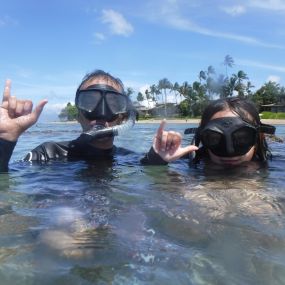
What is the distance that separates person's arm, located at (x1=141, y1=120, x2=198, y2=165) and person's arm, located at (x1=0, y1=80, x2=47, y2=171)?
3.22 ft

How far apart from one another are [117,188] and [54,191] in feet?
1.52

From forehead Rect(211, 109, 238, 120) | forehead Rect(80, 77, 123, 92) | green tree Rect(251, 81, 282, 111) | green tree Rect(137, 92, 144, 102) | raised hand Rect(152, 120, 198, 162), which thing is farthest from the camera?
green tree Rect(137, 92, 144, 102)

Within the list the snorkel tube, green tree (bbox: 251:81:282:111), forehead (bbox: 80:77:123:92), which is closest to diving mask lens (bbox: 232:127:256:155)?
the snorkel tube

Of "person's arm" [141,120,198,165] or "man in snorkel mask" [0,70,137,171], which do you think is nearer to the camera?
"man in snorkel mask" [0,70,137,171]

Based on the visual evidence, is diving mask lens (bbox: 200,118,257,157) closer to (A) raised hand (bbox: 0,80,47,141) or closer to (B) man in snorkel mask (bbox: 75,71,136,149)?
(B) man in snorkel mask (bbox: 75,71,136,149)

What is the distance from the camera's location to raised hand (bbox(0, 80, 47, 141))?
3162 millimetres

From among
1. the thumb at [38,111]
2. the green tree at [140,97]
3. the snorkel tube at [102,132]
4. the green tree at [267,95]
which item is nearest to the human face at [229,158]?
the snorkel tube at [102,132]

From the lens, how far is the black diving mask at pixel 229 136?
3.46m

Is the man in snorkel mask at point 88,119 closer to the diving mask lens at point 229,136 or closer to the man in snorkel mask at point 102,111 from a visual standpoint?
the man in snorkel mask at point 102,111

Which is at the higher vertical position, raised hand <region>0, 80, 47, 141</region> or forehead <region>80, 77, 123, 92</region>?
forehead <region>80, 77, 123, 92</region>

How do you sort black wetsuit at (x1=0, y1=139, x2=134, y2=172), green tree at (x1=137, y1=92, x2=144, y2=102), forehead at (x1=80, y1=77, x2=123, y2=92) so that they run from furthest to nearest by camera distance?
green tree at (x1=137, y1=92, x2=144, y2=102) < black wetsuit at (x1=0, y1=139, x2=134, y2=172) < forehead at (x1=80, y1=77, x2=123, y2=92)

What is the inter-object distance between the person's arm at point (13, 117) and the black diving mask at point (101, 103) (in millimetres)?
760

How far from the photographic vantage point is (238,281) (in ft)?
4.76

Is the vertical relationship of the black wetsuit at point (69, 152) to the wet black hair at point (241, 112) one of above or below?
below
